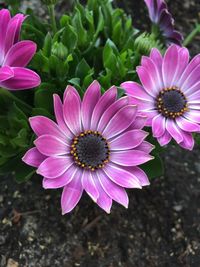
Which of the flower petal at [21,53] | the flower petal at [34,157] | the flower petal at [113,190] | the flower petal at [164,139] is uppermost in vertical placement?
the flower petal at [21,53]

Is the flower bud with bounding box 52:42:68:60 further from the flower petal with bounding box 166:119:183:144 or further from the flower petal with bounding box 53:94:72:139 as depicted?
the flower petal with bounding box 166:119:183:144

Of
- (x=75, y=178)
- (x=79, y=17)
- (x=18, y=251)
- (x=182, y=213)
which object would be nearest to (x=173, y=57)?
(x=79, y=17)

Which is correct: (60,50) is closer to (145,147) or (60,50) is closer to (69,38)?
(69,38)

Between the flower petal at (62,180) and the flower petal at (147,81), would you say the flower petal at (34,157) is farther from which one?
the flower petal at (147,81)

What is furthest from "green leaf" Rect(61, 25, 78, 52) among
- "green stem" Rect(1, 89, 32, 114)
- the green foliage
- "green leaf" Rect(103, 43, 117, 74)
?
"green stem" Rect(1, 89, 32, 114)

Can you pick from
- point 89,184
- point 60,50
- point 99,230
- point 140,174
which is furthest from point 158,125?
point 99,230

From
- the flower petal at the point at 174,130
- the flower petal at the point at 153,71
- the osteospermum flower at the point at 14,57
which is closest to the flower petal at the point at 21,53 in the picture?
the osteospermum flower at the point at 14,57
